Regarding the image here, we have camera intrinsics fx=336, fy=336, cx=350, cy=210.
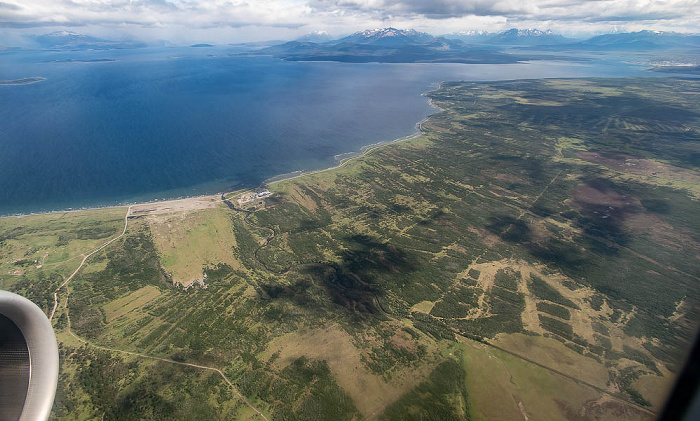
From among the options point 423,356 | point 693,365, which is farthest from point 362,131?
point 693,365

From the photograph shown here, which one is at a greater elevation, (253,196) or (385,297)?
(253,196)

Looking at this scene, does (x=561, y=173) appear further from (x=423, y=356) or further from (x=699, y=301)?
(x=423, y=356)

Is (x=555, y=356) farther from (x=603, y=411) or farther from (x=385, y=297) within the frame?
(x=385, y=297)

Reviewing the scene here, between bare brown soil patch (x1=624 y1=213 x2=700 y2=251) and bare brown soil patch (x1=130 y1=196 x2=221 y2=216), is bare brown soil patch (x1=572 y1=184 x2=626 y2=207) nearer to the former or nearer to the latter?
bare brown soil patch (x1=624 y1=213 x2=700 y2=251)

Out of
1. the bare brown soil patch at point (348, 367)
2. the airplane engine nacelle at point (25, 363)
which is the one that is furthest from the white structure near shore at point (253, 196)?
the airplane engine nacelle at point (25, 363)

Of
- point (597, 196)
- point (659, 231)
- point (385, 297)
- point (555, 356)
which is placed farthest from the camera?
point (597, 196)

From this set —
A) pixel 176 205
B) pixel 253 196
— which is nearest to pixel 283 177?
pixel 253 196

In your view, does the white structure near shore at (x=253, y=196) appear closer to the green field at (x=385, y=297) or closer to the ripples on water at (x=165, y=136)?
the green field at (x=385, y=297)

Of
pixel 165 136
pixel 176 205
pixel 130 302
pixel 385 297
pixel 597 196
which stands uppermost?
pixel 165 136

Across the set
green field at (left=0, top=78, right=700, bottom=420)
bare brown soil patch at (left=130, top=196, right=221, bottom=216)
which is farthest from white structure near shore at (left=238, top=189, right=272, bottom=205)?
bare brown soil patch at (left=130, top=196, right=221, bottom=216)
